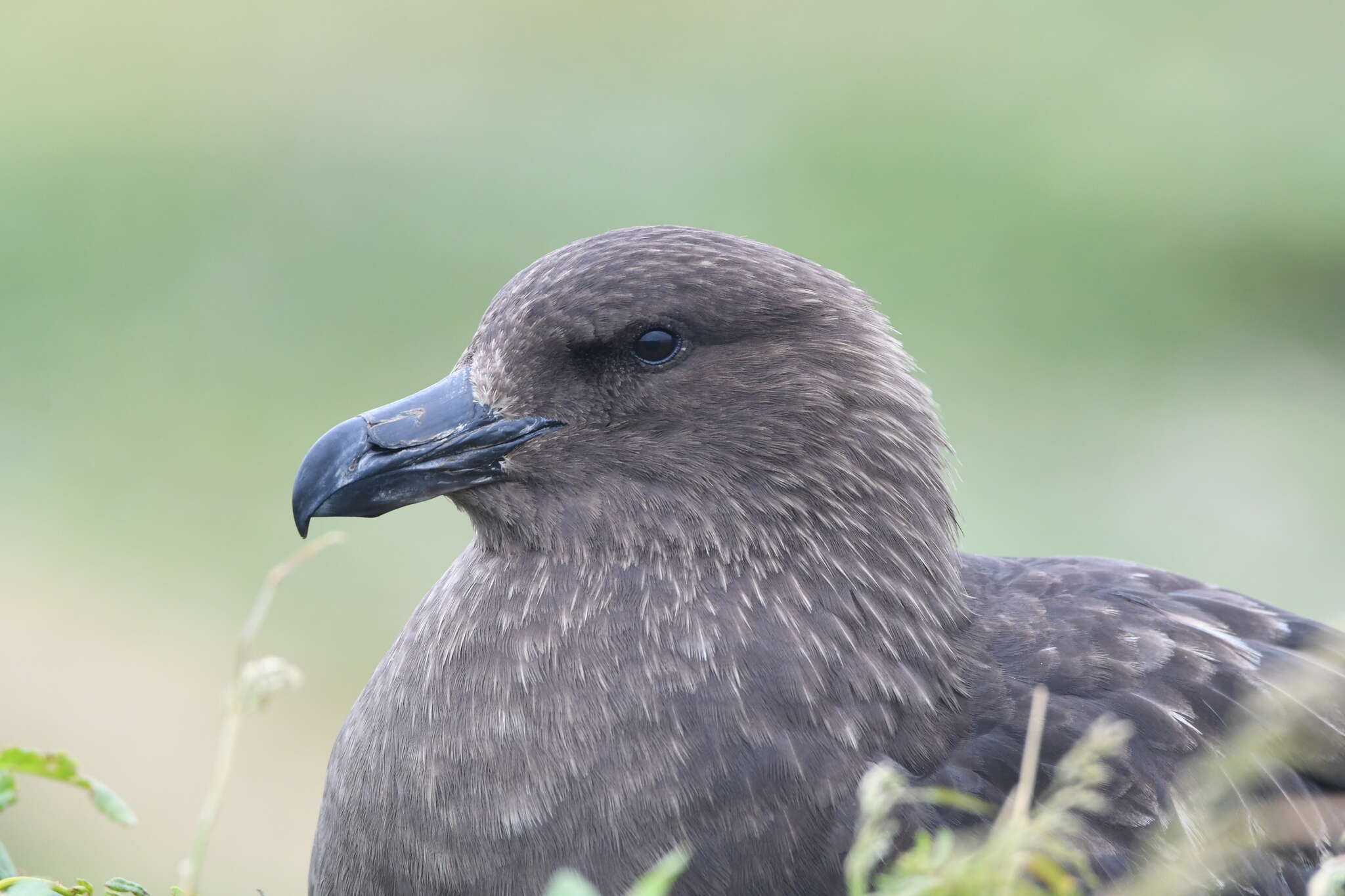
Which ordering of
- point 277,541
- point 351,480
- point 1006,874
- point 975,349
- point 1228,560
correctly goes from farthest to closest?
1. point 975,349
2. point 277,541
3. point 1228,560
4. point 351,480
5. point 1006,874

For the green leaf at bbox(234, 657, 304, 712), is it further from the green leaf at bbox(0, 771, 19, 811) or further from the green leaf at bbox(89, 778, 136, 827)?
the green leaf at bbox(0, 771, 19, 811)

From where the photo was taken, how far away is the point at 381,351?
1074cm

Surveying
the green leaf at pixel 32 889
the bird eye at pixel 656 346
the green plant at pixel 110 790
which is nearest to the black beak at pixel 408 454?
the bird eye at pixel 656 346

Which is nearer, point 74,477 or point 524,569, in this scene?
point 524,569

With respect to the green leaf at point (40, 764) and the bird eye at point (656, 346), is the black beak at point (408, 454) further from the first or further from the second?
the green leaf at point (40, 764)

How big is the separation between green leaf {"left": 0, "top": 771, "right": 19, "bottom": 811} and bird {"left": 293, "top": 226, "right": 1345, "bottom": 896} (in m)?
0.76

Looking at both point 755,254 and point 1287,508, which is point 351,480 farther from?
point 1287,508

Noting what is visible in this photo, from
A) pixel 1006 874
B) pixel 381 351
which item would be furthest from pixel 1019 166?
pixel 1006 874

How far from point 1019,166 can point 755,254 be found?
27.1 feet

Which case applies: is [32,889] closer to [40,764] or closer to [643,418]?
[40,764]

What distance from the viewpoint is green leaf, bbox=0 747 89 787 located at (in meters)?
2.15

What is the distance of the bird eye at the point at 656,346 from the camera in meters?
3.06

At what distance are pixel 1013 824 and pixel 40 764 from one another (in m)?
1.32

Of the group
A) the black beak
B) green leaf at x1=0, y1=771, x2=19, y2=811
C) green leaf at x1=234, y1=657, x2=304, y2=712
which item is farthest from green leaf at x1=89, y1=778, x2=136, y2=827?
the black beak
